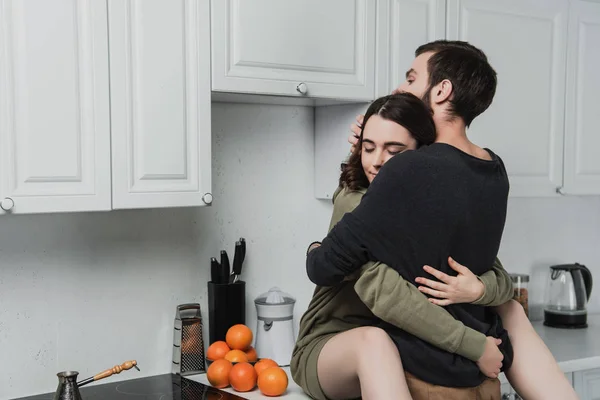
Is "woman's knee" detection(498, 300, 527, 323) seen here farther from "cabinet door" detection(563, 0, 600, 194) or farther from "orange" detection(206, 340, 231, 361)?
"cabinet door" detection(563, 0, 600, 194)

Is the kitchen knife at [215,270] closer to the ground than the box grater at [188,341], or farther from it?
farther from it

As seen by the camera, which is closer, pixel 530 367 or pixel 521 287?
pixel 530 367

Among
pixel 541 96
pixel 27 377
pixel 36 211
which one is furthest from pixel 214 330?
pixel 541 96

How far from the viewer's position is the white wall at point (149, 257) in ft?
7.73

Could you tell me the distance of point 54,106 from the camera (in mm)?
1986

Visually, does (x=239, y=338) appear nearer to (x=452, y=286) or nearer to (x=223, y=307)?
(x=223, y=307)

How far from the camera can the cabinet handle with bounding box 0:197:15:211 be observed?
75.4 inches

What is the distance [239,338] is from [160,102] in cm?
79

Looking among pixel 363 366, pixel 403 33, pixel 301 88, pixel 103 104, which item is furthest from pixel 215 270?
pixel 403 33

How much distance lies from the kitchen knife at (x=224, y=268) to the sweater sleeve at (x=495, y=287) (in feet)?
2.90

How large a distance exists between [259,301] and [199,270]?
222mm

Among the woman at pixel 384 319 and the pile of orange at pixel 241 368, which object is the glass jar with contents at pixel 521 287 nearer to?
the woman at pixel 384 319

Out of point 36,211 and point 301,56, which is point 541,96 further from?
point 36,211

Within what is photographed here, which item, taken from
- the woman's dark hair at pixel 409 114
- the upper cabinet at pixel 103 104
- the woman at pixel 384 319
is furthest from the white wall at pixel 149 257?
the woman's dark hair at pixel 409 114
